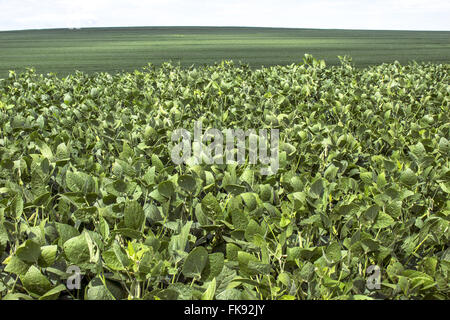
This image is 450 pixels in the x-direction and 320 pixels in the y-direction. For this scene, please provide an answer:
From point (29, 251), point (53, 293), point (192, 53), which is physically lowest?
point (53, 293)

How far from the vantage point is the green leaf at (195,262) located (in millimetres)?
1380

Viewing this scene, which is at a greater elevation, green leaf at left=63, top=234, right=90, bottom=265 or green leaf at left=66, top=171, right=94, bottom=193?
green leaf at left=66, top=171, right=94, bottom=193

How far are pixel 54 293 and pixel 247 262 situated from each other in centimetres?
64

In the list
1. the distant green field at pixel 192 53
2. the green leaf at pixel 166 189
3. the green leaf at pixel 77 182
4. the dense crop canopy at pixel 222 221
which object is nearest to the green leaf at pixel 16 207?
the dense crop canopy at pixel 222 221

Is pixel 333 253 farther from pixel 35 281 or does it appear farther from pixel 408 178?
pixel 35 281

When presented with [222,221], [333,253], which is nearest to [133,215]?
[222,221]

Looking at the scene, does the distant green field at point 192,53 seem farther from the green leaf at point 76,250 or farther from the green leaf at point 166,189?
the green leaf at point 76,250

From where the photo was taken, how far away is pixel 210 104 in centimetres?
464

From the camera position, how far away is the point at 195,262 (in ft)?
4.60

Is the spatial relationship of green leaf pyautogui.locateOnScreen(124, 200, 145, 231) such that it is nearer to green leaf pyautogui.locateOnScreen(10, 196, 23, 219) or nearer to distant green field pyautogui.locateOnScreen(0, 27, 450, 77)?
green leaf pyautogui.locateOnScreen(10, 196, 23, 219)

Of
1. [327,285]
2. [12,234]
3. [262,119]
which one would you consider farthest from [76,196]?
→ [262,119]

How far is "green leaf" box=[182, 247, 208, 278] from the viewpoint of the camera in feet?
4.53

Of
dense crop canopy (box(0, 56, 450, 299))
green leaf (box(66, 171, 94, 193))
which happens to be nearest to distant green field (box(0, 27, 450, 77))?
dense crop canopy (box(0, 56, 450, 299))

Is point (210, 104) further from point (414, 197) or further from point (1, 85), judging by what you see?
point (1, 85)
